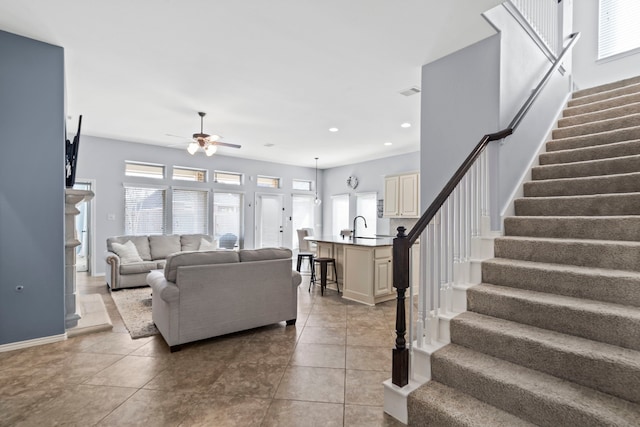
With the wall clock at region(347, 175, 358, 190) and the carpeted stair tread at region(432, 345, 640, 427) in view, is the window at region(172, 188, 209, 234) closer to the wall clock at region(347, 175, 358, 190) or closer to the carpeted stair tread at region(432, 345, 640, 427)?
the wall clock at region(347, 175, 358, 190)

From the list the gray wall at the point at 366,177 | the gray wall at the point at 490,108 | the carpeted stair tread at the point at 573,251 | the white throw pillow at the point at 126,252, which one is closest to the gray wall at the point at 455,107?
the gray wall at the point at 490,108

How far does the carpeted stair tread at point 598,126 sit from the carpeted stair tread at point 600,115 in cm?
14

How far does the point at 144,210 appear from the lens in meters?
7.04

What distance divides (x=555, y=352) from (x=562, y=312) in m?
0.29

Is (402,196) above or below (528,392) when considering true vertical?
above

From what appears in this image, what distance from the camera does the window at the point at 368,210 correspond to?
28.2ft

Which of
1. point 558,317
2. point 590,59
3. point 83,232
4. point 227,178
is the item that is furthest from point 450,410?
point 83,232

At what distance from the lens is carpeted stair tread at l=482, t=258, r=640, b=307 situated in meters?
1.88

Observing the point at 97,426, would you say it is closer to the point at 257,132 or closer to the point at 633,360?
the point at 633,360

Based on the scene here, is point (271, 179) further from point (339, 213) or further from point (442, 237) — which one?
point (442, 237)

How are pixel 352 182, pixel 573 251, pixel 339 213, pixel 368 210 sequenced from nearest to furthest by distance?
pixel 573 251 → pixel 368 210 → pixel 352 182 → pixel 339 213

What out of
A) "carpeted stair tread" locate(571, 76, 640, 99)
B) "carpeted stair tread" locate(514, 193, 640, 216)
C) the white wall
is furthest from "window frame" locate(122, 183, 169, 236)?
the white wall

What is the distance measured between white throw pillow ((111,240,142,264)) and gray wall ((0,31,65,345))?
2.45 m

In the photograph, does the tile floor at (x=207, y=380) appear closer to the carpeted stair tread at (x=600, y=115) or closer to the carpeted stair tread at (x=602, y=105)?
the carpeted stair tread at (x=600, y=115)
